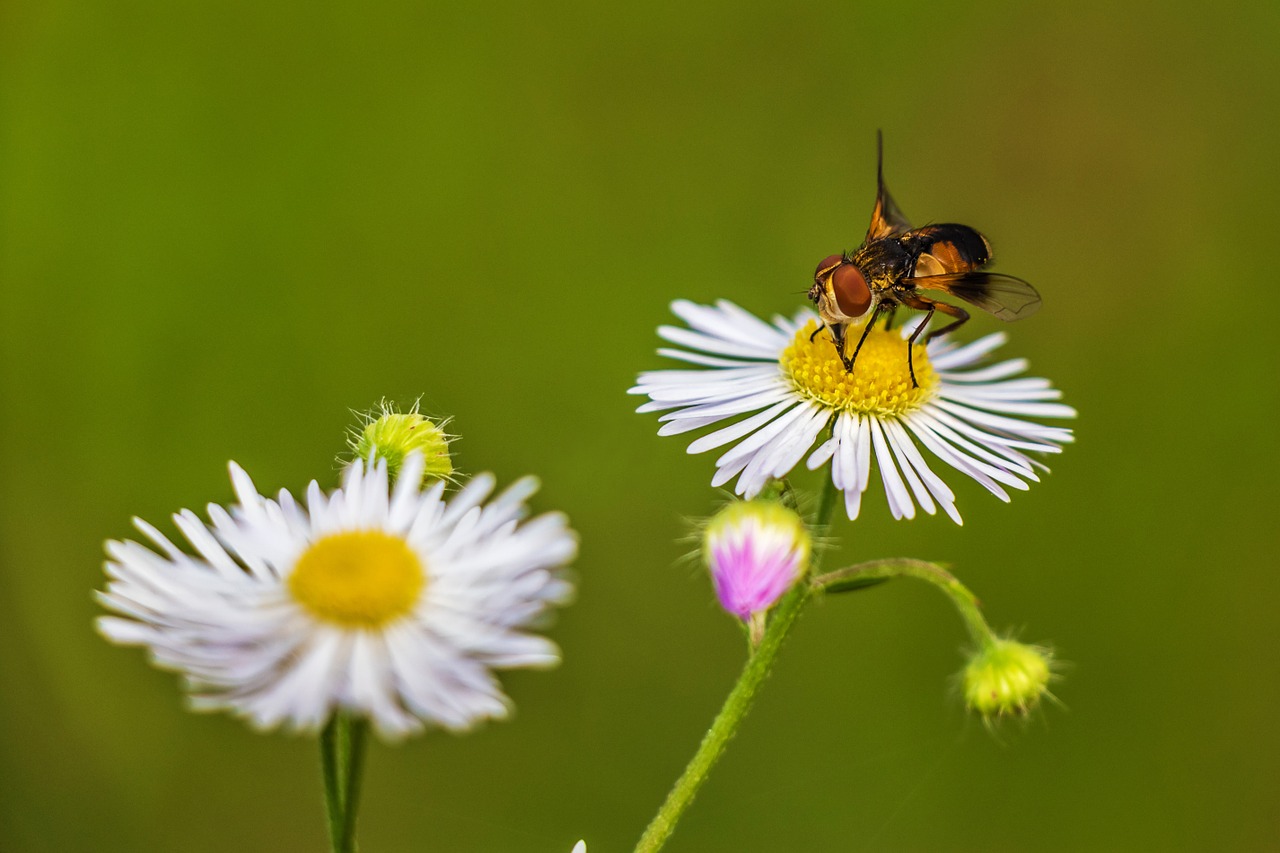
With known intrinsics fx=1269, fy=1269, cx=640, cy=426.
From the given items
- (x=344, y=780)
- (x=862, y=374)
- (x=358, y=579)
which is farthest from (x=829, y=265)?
(x=344, y=780)

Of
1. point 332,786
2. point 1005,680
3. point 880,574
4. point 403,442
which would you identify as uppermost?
A: point 1005,680

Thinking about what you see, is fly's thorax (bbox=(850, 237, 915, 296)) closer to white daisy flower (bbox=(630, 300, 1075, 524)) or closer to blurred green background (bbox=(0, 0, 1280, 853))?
white daisy flower (bbox=(630, 300, 1075, 524))

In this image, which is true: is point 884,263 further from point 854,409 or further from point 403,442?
point 403,442

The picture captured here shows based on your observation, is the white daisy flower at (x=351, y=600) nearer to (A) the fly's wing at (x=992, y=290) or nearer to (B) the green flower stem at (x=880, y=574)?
(B) the green flower stem at (x=880, y=574)

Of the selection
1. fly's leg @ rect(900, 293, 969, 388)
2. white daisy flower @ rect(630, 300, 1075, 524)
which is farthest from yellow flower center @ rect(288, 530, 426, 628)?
fly's leg @ rect(900, 293, 969, 388)

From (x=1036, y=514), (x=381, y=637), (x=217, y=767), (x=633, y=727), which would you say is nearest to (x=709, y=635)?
(x=633, y=727)
